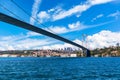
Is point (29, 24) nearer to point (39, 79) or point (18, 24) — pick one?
point (18, 24)

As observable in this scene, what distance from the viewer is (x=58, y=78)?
3750 centimetres

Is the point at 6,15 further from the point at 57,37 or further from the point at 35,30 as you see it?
the point at 57,37

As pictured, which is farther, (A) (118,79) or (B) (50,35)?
(B) (50,35)

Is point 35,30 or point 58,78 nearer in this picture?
point 58,78

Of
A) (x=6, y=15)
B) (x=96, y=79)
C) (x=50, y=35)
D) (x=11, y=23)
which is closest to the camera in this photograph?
(x=96, y=79)

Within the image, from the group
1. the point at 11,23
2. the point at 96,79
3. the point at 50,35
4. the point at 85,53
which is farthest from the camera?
the point at 85,53

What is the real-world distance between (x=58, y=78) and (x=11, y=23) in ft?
99.4

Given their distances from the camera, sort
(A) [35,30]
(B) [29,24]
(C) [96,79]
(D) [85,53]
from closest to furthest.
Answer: (C) [96,79], (B) [29,24], (A) [35,30], (D) [85,53]

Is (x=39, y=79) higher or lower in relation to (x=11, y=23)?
lower

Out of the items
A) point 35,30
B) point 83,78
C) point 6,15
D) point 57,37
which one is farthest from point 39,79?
point 57,37

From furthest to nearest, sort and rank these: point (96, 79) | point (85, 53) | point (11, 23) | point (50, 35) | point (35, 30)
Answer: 1. point (85, 53)
2. point (50, 35)
3. point (35, 30)
4. point (11, 23)
5. point (96, 79)

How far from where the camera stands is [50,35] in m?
105

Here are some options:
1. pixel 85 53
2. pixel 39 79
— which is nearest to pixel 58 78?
pixel 39 79

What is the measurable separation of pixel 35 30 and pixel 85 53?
113183mm
